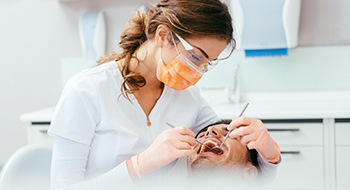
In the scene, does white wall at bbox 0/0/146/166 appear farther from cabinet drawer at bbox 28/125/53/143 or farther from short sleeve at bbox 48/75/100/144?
short sleeve at bbox 48/75/100/144

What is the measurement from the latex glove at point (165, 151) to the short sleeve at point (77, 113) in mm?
203

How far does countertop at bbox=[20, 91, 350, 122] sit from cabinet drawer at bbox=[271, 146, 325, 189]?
18 centimetres

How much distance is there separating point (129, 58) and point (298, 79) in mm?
1624

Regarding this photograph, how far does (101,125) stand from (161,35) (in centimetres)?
33

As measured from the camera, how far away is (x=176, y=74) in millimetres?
1429

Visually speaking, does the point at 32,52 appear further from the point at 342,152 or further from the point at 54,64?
the point at 342,152

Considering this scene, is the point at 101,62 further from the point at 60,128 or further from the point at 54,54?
the point at 54,54

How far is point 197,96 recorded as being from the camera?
166cm

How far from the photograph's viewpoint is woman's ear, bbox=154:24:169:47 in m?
1.40

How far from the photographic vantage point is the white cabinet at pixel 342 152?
2.28 m

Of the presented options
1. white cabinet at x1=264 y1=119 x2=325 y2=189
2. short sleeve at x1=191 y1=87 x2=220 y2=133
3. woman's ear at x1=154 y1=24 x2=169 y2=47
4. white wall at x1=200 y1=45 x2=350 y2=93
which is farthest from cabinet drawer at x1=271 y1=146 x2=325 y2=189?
woman's ear at x1=154 y1=24 x2=169 y2=47

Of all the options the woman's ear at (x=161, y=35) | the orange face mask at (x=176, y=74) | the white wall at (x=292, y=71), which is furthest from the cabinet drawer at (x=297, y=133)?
the woman's ear at (x=161, y=35)

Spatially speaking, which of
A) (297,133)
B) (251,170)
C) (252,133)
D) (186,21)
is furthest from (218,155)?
(297,133)

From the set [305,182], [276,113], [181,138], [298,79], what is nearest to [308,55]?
[298,79]
